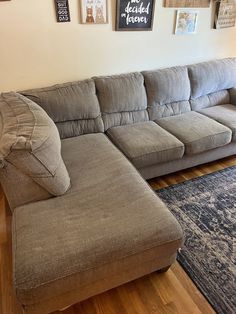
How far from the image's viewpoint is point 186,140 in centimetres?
210

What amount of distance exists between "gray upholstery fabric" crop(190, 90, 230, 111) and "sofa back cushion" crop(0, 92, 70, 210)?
1.71 metres

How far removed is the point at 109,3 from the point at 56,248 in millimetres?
2040

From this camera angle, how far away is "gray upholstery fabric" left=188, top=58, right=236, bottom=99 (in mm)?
2572

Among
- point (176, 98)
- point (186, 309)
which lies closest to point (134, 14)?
point (176, 98)

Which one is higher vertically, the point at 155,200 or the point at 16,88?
the point at 16,88

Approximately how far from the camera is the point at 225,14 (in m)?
2.69

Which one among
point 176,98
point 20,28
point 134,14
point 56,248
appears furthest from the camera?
point 176,98

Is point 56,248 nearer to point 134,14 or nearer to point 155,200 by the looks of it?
point 155,200

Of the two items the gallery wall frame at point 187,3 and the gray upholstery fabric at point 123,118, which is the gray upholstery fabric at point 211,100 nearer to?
the gray upholstery fabric at point 123,118

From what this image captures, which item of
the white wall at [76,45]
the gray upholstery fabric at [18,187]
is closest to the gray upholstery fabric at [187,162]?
the gray upholstery fabric at [18,187]

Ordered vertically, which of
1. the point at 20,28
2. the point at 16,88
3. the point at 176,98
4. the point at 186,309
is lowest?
the point at 186,309

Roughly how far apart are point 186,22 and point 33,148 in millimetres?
2147

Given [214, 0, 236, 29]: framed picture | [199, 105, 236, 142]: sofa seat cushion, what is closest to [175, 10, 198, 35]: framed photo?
[214, 0, 236, 29]: framed picture

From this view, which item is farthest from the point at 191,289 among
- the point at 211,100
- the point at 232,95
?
the point at 232,95
